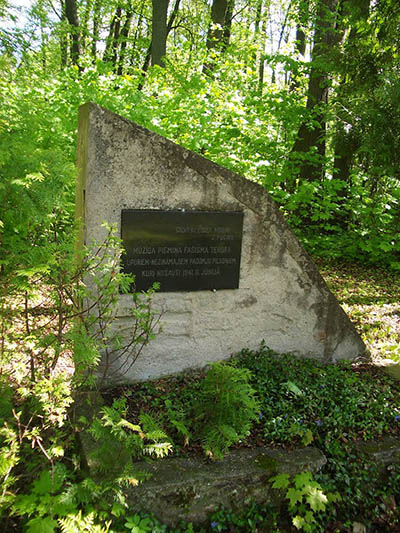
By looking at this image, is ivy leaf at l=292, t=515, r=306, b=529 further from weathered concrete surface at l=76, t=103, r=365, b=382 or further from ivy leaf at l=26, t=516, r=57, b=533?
weathered concrete surface at l=76, t=103, r=365, b=382

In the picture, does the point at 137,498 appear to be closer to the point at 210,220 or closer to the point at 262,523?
the point at 262,523

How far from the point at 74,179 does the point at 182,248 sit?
3.72 feet

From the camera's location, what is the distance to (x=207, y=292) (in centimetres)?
387

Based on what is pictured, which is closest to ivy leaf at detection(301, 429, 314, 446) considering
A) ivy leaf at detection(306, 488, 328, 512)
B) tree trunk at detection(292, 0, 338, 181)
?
ivy leaf at detection(306, 488, 328, 512)

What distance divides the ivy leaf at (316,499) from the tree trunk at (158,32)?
41.1 feet

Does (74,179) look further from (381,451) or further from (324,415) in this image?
(381,451)

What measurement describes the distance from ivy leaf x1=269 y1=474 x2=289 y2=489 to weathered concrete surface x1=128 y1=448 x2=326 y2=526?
0.04 meters

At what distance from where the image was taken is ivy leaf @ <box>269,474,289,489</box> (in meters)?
2.74

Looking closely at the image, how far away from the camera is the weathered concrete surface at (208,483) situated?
2.58 m

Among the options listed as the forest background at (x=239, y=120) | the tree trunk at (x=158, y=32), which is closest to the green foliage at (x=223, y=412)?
the forest background at (x=239, y=120)

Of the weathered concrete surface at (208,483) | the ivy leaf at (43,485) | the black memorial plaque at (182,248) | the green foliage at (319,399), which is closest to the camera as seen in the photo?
the ivy leaf at (43,485)

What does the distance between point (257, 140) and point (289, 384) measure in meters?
4.96

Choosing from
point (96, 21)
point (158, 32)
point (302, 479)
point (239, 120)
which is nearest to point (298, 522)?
point (302, 479)

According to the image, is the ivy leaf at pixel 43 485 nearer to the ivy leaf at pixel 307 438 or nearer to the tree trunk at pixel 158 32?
the ivy leaf at pixel 307 438
